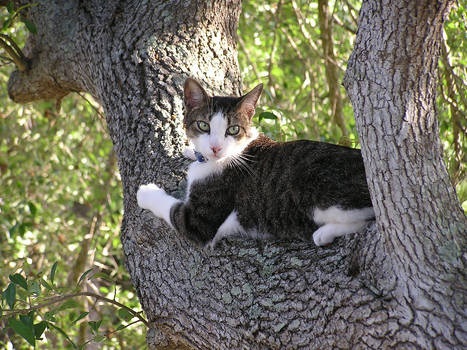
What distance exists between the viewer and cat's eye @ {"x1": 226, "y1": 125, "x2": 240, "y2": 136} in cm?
267

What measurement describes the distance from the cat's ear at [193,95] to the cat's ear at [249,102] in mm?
192

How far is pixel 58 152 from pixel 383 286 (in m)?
3.93

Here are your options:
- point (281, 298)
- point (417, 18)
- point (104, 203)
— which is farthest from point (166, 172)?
point (104, 203)

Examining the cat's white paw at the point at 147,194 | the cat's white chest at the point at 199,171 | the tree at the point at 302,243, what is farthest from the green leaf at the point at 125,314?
the cat's white chest at the point at 199,171

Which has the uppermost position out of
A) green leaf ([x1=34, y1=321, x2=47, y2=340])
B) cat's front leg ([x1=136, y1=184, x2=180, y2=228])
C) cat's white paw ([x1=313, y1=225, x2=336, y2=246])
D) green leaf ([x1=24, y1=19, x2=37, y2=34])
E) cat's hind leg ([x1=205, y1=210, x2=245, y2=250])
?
green leaf ([x1=24, y1=19, x2=37, y2=34])

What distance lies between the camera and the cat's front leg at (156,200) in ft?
7.90

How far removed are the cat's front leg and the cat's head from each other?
0.30 m

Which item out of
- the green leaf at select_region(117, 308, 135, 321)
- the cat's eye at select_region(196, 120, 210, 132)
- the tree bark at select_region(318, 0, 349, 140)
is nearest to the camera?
the green leaf at select_region(117, 308, 135, 321)

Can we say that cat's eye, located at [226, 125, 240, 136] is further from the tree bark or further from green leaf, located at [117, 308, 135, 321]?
the tree bark

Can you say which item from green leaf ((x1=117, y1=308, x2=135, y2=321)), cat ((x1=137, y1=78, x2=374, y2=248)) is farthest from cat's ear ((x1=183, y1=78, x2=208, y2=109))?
green leaf ((x1=117, y1=308, x2=135, y2=321))

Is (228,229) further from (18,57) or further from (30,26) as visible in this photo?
(18,57)

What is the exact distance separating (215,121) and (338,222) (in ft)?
2.95

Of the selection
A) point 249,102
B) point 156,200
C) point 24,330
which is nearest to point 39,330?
point 24,330

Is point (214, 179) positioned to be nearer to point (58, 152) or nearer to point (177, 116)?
point (177, 116)
